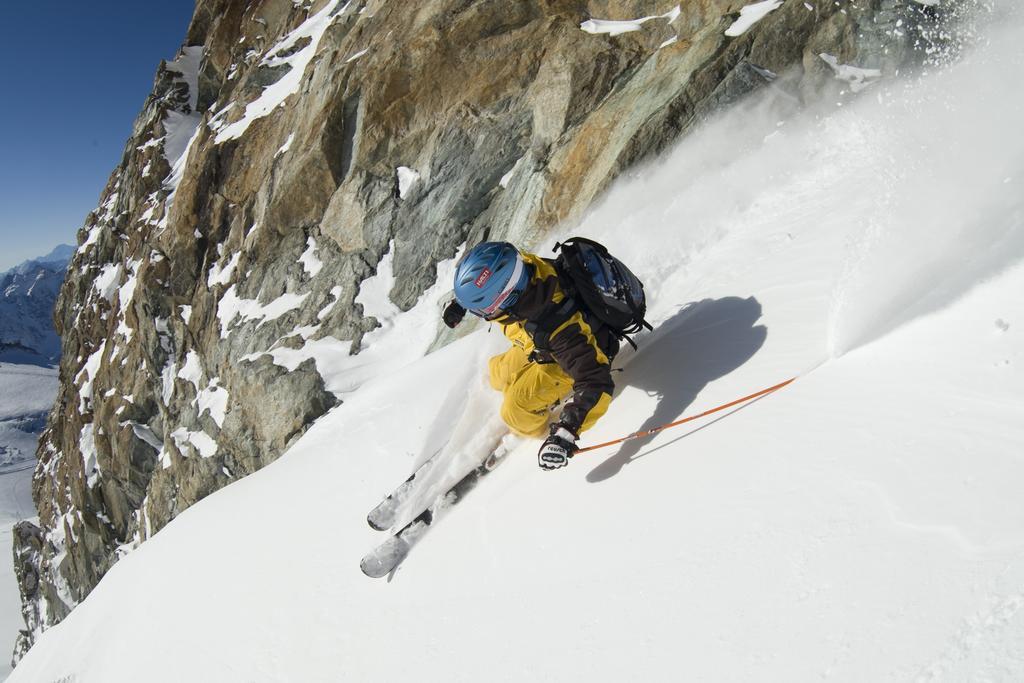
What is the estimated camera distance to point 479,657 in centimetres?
282

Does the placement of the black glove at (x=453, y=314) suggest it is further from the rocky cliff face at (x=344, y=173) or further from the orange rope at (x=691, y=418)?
the rocky cliff face at (x=344, y=173)

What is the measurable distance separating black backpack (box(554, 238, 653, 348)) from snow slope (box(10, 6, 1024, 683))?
1.73 feet

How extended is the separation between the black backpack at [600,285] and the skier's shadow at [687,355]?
0.40 metres

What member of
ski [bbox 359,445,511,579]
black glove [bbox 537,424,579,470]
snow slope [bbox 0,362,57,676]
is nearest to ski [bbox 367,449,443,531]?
ski [bbox 359,445,511,579]

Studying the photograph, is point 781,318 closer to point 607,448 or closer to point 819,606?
point 607,448

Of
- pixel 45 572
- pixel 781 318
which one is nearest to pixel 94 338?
pixel 45 572

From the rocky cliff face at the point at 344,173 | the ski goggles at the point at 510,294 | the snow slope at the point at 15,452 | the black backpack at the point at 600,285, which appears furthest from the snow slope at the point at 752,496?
the snow slope at the point at 15,452

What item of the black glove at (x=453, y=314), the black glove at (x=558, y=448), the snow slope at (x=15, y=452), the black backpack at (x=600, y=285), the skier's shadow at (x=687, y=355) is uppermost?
the black glove at (x=453, y=314)

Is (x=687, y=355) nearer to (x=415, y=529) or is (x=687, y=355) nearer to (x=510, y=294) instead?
(x=510, y=294)

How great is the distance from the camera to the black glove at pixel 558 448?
3.64 meters

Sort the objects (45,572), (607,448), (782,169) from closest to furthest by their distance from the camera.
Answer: (607,448) → (782,169) → (45,572)

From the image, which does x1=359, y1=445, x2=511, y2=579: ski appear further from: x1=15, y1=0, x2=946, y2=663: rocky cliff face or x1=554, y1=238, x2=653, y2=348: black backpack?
x1=15, y1=0, x2=946, y2=663: rocky cliff face

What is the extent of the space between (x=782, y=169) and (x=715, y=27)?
3427mm

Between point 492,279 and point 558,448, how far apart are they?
1.21 meters
